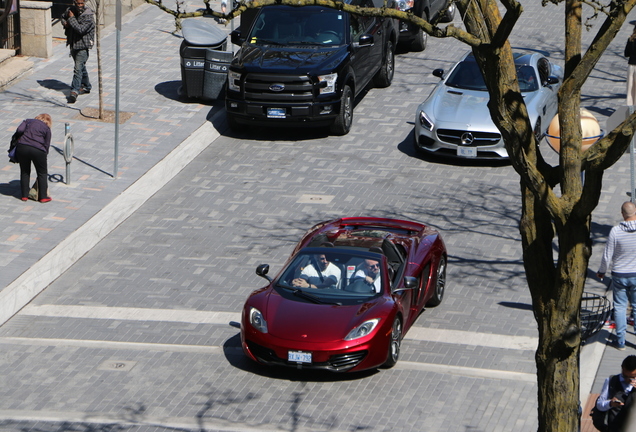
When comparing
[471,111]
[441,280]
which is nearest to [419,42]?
[471,111]

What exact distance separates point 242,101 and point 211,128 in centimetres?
101

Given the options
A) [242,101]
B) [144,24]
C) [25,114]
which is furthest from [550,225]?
[144,24]

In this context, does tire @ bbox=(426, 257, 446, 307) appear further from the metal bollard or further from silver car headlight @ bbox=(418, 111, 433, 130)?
the metal bollard

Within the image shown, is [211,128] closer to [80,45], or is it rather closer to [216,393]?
[80,45]

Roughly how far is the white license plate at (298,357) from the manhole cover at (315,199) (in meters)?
5.87

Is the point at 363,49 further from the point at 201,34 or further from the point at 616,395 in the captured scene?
the point at 616,395

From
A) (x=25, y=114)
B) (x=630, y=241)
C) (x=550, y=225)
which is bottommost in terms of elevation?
(x=25, y=114)

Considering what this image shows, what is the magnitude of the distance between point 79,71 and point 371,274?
33.8ft

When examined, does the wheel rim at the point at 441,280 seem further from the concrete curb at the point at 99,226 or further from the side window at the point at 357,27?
the side window at the point at 357,27

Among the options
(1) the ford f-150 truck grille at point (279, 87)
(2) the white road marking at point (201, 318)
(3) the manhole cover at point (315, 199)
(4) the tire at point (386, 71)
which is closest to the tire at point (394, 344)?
(2) the white road marking at point (201, 318)

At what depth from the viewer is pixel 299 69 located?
18.4 m

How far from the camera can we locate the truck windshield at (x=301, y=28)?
19.4 m

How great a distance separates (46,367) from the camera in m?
11.4

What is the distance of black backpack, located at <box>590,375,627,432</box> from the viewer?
8.10 meters
